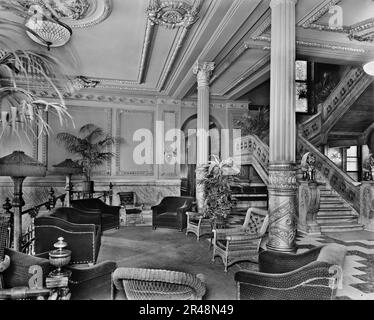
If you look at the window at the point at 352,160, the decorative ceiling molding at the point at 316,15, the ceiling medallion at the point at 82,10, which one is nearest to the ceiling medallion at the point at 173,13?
the ceiling medallion at the point at 82,10

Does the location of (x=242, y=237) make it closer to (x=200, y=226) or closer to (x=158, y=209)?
(x=200, y=226)

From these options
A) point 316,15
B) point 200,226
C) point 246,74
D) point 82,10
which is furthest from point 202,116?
point 82,10

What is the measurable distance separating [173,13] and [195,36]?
3.24ft

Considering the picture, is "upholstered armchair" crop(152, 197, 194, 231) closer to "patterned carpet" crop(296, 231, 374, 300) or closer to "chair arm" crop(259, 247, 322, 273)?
"patterned carpet" crop(296, 231, 374, 300)

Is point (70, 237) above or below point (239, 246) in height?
above

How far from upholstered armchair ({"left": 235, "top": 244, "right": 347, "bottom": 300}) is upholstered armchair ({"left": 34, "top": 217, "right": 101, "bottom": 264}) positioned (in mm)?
2338

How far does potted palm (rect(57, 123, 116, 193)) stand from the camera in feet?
29.5

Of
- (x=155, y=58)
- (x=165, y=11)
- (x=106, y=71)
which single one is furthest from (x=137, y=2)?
(x=106, y=71)

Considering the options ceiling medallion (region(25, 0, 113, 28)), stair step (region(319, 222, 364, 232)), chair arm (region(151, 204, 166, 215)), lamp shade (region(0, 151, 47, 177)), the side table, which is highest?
ceiling medallion (region(25, 0, 113, 28))

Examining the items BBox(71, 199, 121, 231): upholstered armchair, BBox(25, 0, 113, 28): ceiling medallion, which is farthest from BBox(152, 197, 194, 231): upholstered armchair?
BBox(25, 0, 113, 28): ceiling medallion

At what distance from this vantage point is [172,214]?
637 centimetres

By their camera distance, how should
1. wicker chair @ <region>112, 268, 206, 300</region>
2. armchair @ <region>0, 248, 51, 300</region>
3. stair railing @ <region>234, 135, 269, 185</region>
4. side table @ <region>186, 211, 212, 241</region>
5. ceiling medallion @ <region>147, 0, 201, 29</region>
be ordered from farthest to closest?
stair railing @ <region>234, 135, 269, 185</region>, side table @ <region>186, 211, 212, 241</region>, ceiling medallion @ <region>147, 0, 201, 29</region>, armchair @ <region>0, 248, 51, 300</region>, wicker chair @ <region>112, 268, 206, 300</region>

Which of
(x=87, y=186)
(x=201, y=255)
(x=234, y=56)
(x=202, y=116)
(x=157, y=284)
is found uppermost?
(x=234, y=56)

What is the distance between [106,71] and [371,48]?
635 cm
